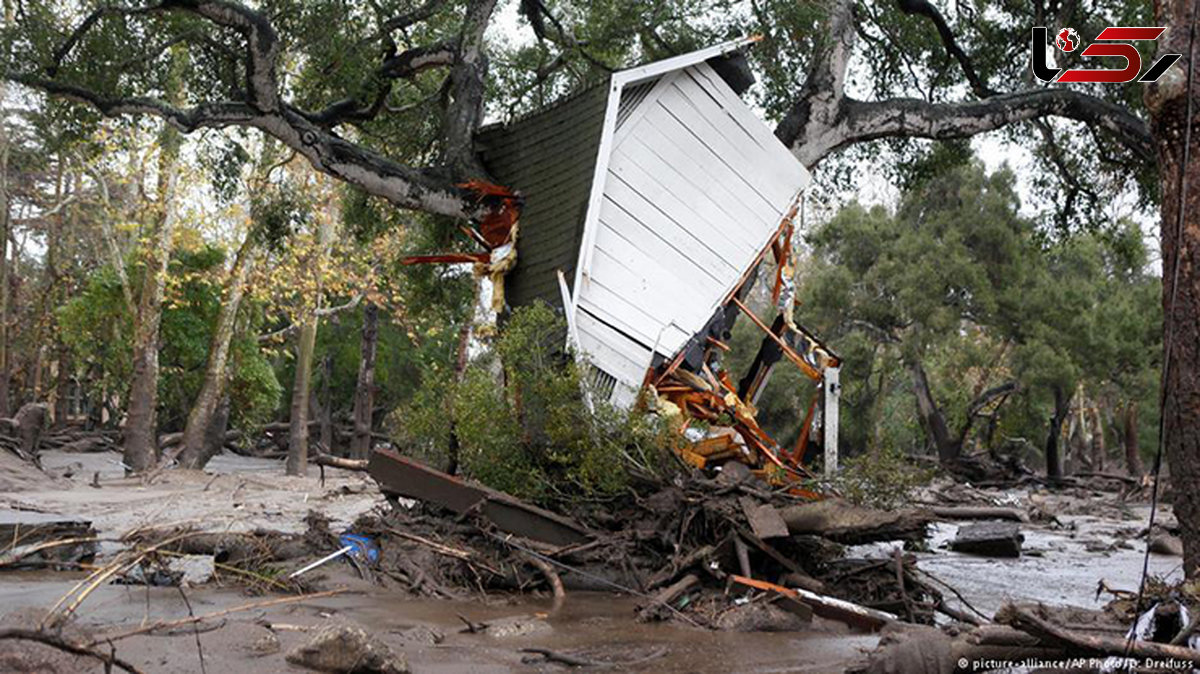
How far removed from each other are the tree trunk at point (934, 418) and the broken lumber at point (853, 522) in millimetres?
22140

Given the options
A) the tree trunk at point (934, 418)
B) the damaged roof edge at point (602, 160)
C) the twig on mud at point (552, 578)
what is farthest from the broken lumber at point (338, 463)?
the tree trunk at point (934, 418)

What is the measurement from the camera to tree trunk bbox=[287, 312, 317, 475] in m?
22.8

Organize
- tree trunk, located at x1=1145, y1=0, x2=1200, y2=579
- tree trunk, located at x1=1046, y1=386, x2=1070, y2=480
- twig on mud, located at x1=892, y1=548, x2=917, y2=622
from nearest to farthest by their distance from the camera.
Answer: tree trunk, located at x1=1145, y1=0, x2=1200, y2=579, twig on mud, located at x1=892, y1=548, x2=917, y2=622, tree trunk, located at x1=1046, y1=386, x2=1070, y2=480

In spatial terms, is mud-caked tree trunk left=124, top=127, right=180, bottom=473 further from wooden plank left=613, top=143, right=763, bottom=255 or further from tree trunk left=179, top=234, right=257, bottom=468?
wooden plank left=613, top=143, right=763, bottom=255

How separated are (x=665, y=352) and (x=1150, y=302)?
26.0m

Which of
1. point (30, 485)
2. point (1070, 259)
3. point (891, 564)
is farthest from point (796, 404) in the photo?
point (891, 564)

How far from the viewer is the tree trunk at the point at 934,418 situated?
99.7 ft

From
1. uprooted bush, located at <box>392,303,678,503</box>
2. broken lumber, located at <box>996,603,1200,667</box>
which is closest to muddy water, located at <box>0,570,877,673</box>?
uprooted bush, located at <box>392,303,678,503</box>

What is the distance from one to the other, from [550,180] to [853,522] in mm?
5721

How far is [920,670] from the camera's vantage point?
15.2 ft

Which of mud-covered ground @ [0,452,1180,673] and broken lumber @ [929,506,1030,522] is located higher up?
broken lumber @ [929,506,1030,522]

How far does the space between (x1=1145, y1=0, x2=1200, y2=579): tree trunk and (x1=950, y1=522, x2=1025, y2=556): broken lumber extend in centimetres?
725

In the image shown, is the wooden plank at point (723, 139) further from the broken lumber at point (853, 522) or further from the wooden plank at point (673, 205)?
the broken lumber at point (853, 522)

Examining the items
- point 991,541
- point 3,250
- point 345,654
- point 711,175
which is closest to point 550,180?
point 711,175
